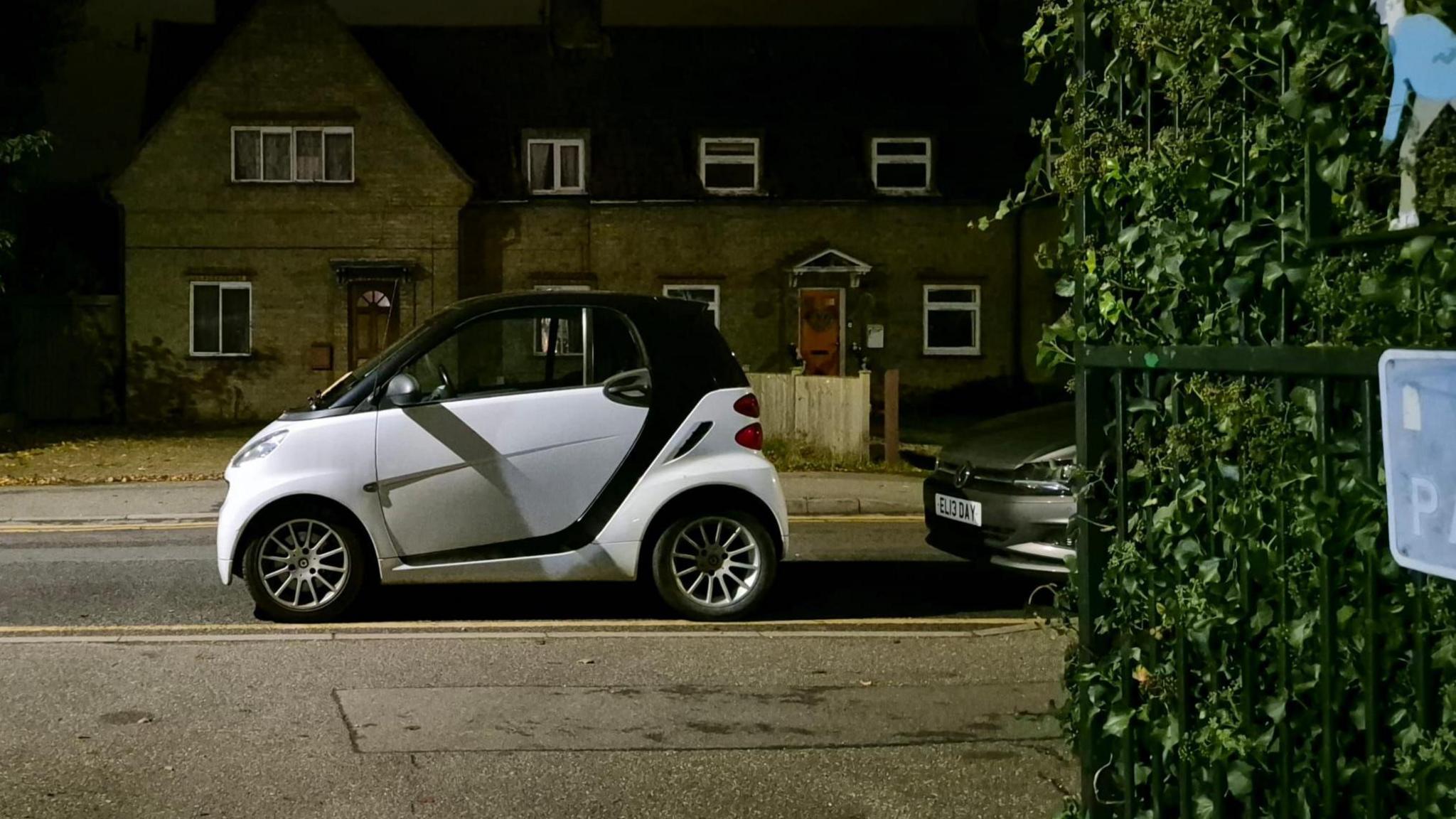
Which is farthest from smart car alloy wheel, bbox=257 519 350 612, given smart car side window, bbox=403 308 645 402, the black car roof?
the black car roof

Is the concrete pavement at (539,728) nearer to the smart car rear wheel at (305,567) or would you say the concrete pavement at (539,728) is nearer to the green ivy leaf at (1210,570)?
the smart car rear wheel at (305,567)

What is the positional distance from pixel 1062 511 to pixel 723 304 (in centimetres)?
2295

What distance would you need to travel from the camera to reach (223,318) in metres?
30.1

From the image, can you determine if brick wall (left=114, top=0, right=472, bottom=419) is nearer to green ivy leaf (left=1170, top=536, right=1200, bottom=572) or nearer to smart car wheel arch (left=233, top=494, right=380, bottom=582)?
smart car wheel arch (left=233, top=494, right=380, bottom=582)

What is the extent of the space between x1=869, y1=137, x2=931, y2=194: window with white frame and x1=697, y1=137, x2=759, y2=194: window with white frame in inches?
99.1

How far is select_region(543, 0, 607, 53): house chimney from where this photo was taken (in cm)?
3328

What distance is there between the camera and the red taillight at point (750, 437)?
8.61 meters

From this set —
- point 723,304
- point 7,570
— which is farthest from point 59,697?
point 723,304

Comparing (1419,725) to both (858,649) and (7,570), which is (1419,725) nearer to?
(858,649)

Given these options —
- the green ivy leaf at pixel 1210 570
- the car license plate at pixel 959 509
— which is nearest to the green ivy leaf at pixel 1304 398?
the green ivy leaf at pixel 1210 570

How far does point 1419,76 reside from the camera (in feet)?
8.26

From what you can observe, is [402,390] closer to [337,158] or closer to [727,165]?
[337,158]

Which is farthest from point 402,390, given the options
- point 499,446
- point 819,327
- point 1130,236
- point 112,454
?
point 819,327

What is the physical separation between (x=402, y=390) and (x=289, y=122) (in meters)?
23.3
